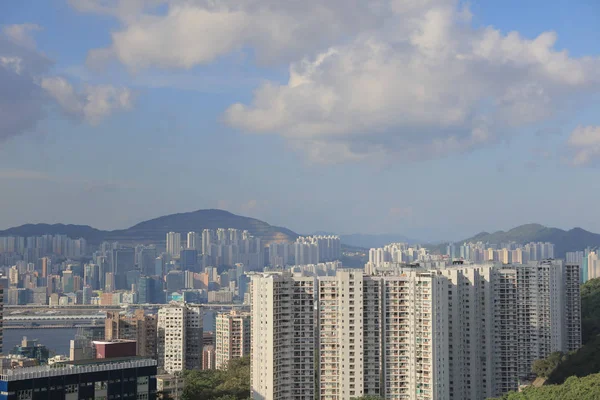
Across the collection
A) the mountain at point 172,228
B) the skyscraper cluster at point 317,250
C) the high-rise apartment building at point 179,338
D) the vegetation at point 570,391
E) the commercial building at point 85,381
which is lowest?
the high-rise apartment building at point 179,338

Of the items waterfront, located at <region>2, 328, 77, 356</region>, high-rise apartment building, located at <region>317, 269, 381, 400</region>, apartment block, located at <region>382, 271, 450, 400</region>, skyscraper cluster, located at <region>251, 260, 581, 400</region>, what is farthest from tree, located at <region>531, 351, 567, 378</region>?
waterfront, located at <region>2, 328, 77, 356</region>

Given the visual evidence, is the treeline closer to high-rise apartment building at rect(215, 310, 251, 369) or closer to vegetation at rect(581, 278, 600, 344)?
vegetation at rect(581, 278, 600, 344)

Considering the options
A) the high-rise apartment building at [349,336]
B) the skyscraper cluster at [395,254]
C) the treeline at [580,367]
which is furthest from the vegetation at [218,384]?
the skyscraper cluster at [395,254]

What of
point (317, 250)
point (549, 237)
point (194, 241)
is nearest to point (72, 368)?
point (549, 237)

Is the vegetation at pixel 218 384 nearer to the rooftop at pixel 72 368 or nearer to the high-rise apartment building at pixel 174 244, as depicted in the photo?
the rooftop at pixel 72 368

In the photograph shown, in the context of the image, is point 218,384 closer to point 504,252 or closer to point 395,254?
point 395,254
